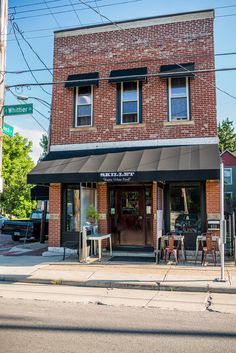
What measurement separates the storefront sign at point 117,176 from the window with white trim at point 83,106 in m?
3.28

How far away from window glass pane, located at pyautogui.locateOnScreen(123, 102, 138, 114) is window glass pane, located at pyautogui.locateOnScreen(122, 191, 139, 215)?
3.12 m

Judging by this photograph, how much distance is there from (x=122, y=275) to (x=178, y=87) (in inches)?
291

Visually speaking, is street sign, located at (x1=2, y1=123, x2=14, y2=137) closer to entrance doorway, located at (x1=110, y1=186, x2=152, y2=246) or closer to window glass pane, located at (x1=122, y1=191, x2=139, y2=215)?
entrance doorway, located at (x1=110, y1=186, x2=152, y2=246)

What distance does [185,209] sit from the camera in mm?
12859

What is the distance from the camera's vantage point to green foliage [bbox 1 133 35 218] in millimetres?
38219

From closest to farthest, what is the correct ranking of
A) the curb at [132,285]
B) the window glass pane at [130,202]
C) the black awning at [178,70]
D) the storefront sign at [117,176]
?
the curb at [132,285], the storefront sign at [117,176], the black awning at [178,70], the window glass pane at [130,202]

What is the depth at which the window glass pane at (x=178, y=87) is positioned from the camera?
1333cm

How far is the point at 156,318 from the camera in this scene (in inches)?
238

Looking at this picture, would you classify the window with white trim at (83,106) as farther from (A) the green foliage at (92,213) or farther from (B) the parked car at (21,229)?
(B) the parked car at (21,229)

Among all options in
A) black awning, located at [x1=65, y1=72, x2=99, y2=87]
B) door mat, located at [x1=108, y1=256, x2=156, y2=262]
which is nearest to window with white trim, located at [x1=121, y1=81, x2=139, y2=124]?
black awning, located at [x1=65, y1=72, x2=99, y2=87]

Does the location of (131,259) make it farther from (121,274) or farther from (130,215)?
(121,274)

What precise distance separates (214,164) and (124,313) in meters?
6.27

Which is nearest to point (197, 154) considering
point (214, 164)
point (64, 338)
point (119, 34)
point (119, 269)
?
point (214, 164)

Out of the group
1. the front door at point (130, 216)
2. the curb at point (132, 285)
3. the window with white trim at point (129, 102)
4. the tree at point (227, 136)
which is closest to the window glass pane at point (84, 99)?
the window with white trim at point (129, 102)
